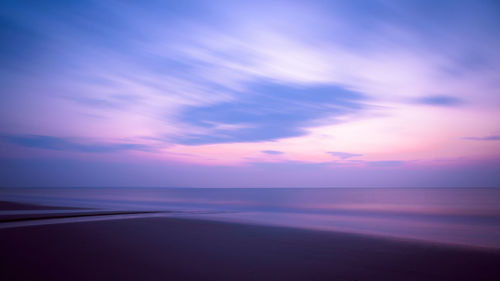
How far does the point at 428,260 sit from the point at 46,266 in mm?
9677

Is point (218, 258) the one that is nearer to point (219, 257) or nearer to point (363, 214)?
point (219, 257)

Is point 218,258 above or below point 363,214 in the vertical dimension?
above

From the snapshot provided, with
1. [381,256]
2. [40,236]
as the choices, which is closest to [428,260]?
[381,256]

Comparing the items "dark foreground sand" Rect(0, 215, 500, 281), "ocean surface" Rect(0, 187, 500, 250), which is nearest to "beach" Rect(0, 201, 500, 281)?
"dark foreground sand" Rect(0, 215, 500, 281)

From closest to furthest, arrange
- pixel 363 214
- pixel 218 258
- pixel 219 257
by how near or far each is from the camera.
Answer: pixel 218 258, pixel 219 257, pixel 363 214

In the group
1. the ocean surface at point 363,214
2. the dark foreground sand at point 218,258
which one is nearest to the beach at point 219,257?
the dark foreground sand at point 218,258

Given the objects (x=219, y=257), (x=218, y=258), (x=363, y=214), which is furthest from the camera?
(x=363, y=214)

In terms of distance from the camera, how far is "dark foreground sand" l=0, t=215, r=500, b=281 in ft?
20.4

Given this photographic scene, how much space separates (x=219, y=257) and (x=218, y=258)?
0.11 m

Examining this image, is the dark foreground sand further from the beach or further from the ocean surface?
the ocean surface

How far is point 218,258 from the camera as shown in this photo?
7543mm

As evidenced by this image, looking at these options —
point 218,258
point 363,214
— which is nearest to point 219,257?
point 218,258

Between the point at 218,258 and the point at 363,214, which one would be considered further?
the point at 363,214

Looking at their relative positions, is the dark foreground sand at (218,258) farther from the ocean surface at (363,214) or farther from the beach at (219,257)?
the ocean surface at (363,214)
